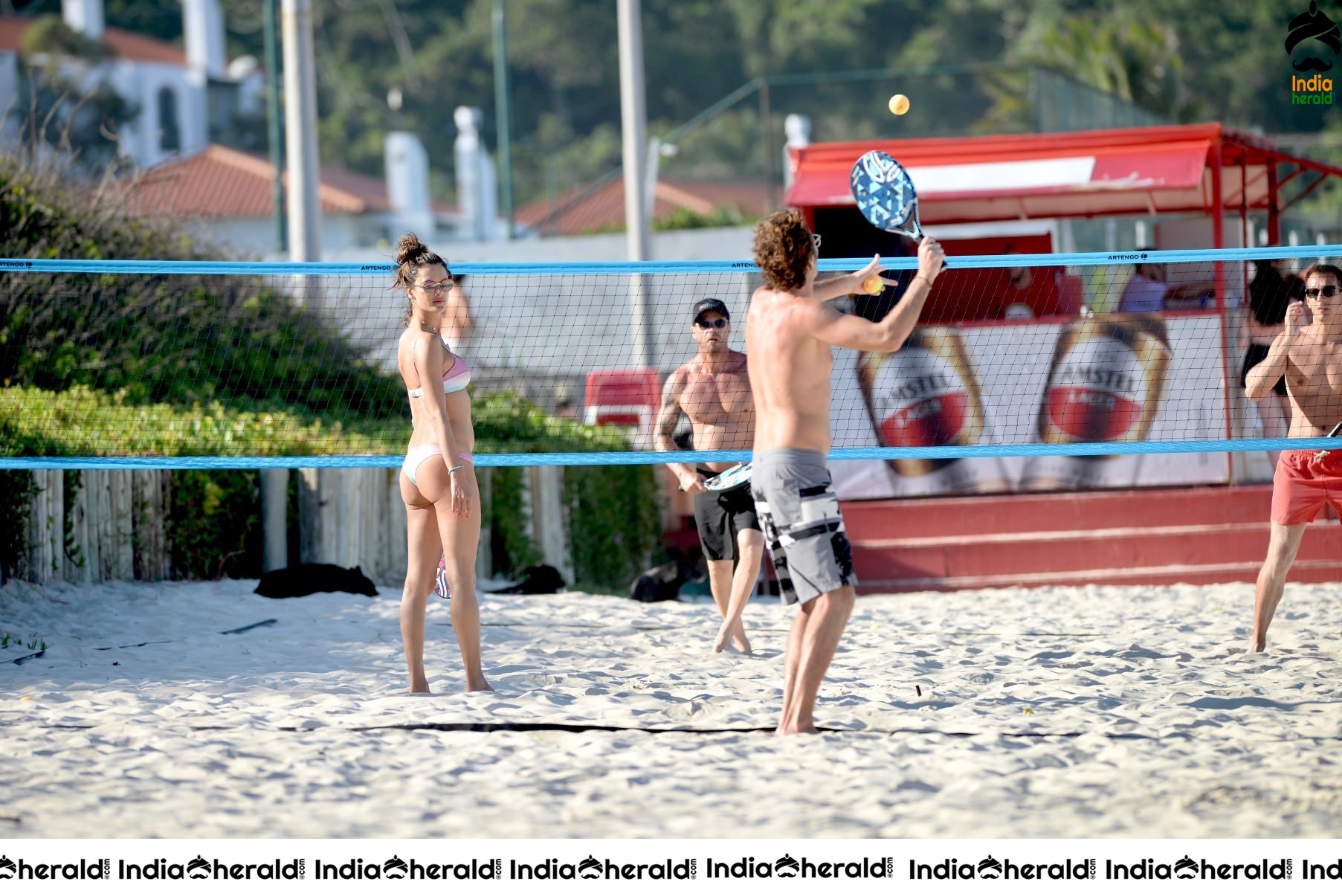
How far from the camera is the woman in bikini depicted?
5.33 metres

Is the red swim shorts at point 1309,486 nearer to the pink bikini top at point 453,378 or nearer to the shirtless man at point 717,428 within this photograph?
the shirtless man at point 717,428

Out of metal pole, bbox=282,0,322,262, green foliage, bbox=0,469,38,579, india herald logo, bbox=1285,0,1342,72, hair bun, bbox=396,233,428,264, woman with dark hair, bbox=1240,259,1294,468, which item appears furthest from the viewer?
metal pole, bbox=282,0,322,262

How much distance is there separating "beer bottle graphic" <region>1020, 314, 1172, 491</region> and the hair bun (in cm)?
536

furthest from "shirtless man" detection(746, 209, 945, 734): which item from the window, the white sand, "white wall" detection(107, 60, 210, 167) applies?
the window

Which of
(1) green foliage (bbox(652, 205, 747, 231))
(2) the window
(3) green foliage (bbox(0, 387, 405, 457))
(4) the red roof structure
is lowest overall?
(3) green foliage (bbox(0, 387, 405, 457))

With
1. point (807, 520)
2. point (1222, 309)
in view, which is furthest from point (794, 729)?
point (1222, 309)

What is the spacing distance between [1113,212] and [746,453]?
6.78 m

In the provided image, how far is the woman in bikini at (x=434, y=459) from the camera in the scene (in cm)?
533

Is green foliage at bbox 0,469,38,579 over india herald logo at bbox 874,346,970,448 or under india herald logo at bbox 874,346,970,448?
under

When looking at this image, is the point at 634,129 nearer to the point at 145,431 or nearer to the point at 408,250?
the point at 145,431

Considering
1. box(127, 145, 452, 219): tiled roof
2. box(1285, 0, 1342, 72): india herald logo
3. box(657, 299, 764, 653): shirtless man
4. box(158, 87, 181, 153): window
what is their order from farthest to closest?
box(158, 87, 181, 153): window < box(127, 145, 452, 219): tiled roof < box(1285, 0, 1342, 72): india herald logo < box(657, 299, 764, 653): shirtless man

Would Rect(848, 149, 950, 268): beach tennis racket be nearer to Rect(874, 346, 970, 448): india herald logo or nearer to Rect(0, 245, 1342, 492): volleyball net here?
Rect(0, 245, 1342, 492): volleyball net

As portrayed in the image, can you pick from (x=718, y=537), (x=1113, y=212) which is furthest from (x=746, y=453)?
(x=1113, y=212)

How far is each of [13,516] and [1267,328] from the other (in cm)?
751
